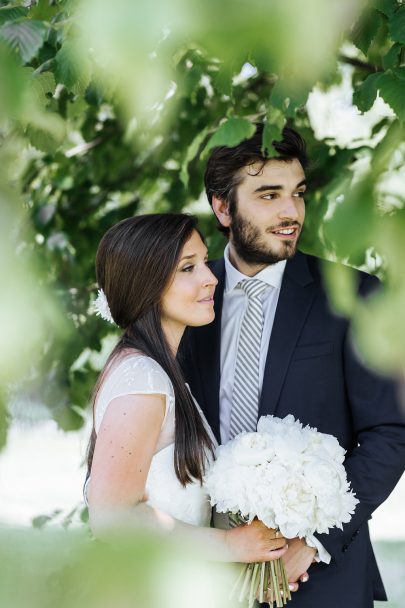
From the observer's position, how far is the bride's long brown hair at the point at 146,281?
8.09 feet

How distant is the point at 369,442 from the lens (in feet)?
8.42

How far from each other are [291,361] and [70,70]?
1.18 m

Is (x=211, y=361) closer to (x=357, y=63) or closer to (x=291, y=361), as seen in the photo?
(x=291, y=361)

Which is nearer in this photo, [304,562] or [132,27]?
[132,27]

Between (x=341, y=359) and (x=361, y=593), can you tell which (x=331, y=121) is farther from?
(x=361, y=593)

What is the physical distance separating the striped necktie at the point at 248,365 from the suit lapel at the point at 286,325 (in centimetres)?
6

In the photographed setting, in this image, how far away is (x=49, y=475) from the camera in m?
11.9

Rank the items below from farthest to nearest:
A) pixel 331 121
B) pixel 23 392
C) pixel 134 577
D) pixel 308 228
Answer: pixel 331 121 → pixel 23 392 → pixel 308 228 → pixel 134 577

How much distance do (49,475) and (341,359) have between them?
9802 millimetres

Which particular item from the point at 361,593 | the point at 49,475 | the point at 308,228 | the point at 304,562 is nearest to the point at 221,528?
the point at 304,562

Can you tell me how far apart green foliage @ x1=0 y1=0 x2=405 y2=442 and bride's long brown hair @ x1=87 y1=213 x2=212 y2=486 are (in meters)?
0.20

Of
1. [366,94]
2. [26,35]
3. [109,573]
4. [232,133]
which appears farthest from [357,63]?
[109,573]

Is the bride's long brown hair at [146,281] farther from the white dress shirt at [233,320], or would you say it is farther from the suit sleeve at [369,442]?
the suit sleeve at [369,442]

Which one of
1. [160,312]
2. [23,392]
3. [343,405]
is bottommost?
[23,392]
